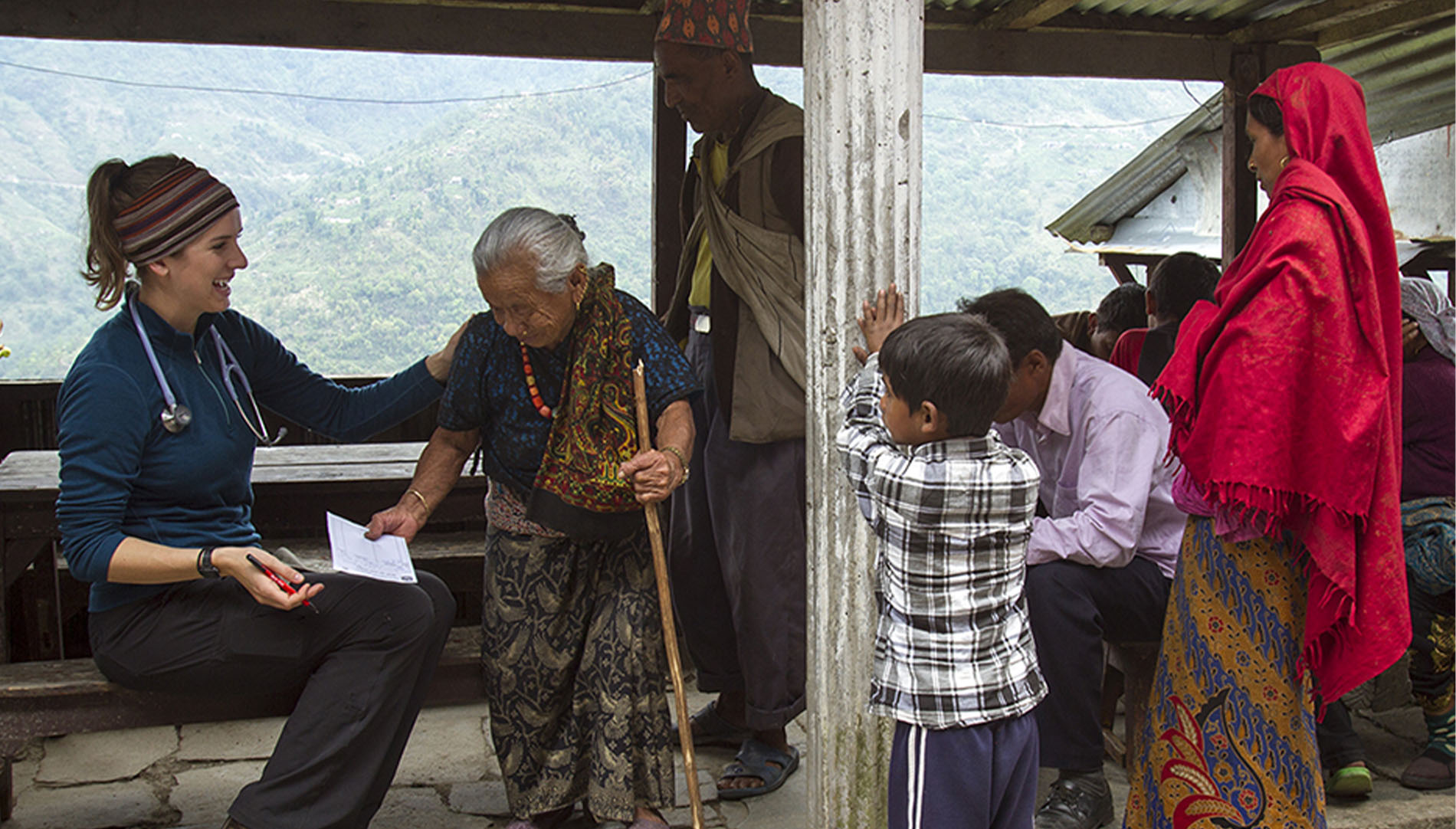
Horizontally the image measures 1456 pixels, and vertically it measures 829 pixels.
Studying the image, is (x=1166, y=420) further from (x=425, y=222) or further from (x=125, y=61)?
(x=125, y=61)

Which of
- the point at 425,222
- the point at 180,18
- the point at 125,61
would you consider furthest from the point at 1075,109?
the point at 180,18

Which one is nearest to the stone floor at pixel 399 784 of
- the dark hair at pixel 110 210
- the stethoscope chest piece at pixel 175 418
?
the stethoscope chest piece at pixel 175 418

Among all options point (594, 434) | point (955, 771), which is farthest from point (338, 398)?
point (955, 771)

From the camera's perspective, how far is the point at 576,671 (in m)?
3.27

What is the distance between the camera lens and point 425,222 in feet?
64.3

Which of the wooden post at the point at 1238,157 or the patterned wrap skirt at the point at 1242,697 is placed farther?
the wooden post at the point at 1238,157

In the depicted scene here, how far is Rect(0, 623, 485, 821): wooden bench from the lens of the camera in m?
2.95

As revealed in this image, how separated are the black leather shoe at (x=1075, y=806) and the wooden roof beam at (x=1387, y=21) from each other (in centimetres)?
453

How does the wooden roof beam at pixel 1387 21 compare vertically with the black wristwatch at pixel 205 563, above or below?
above

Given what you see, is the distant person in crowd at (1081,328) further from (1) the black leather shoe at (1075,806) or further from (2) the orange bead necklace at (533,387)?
(2) the orange bead necklace at (533,387)

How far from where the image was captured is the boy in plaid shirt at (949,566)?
2227mm

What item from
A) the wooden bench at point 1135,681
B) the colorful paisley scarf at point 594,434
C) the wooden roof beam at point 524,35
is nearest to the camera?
the colorful paisley scarf at point 594,434

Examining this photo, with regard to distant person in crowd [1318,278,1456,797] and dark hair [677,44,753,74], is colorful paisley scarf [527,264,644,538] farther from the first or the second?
distant person in crowd [1318,278,1456,797]

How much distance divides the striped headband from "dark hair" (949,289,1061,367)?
77.8 inches
